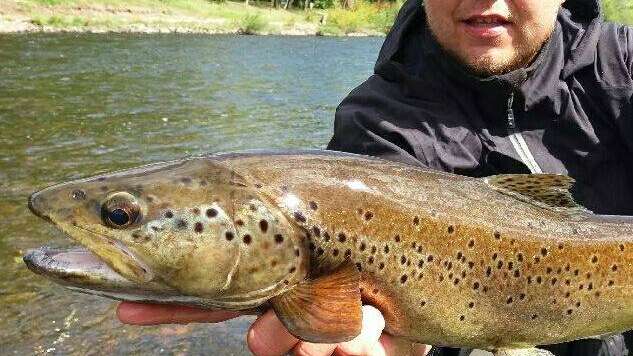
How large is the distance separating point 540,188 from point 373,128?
2.80 feet

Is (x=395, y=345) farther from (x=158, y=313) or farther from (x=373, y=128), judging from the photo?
(x=373, y=128)

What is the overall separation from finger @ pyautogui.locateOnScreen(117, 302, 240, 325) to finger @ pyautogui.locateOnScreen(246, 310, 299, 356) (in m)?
0.10

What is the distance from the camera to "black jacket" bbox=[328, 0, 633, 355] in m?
2.88

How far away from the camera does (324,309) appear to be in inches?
79.0

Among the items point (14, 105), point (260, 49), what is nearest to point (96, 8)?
point (260, 49)

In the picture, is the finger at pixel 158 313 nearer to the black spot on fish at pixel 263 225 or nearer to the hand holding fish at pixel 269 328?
the hand holding fish at pixel 269 328

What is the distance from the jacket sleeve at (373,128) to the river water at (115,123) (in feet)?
7.09

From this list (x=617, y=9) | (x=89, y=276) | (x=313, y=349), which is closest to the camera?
(x=89, y=276)

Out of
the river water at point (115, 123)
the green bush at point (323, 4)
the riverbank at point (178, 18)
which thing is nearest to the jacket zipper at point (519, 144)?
the river water at point (115, 123)

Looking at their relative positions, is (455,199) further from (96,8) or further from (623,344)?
(96,8)

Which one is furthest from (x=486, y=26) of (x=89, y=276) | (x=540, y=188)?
(x=89, y=276)

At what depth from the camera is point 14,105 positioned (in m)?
12.4

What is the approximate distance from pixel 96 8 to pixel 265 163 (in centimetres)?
3722

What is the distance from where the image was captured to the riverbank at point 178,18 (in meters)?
29.9
